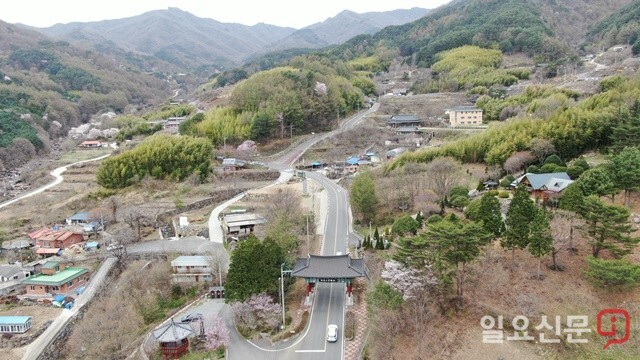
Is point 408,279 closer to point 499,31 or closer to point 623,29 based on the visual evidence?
point 623,29

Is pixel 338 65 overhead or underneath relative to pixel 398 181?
overhead

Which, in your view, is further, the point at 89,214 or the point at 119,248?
the point at 89,214

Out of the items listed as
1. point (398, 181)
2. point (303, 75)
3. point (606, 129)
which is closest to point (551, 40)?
point (303, 75)

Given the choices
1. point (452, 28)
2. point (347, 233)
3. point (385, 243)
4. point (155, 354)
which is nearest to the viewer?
point (155, 354)

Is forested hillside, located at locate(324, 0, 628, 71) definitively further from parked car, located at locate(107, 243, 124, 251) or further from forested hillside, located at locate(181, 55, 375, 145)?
parked car, located at locate(107, 243, 124, 251)

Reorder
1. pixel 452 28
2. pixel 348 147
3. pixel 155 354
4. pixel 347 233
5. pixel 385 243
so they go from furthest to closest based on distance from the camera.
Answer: pixel 452 28
pixel 348 147
pixel 347 233
pixel 385 243
pixel 155 354

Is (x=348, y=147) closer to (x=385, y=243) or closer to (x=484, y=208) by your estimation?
(x=385, y=243)

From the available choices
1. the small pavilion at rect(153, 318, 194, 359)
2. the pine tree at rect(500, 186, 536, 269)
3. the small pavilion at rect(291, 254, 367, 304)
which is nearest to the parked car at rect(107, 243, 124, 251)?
the small pavilion at rect(153, 318, 194, 359)
